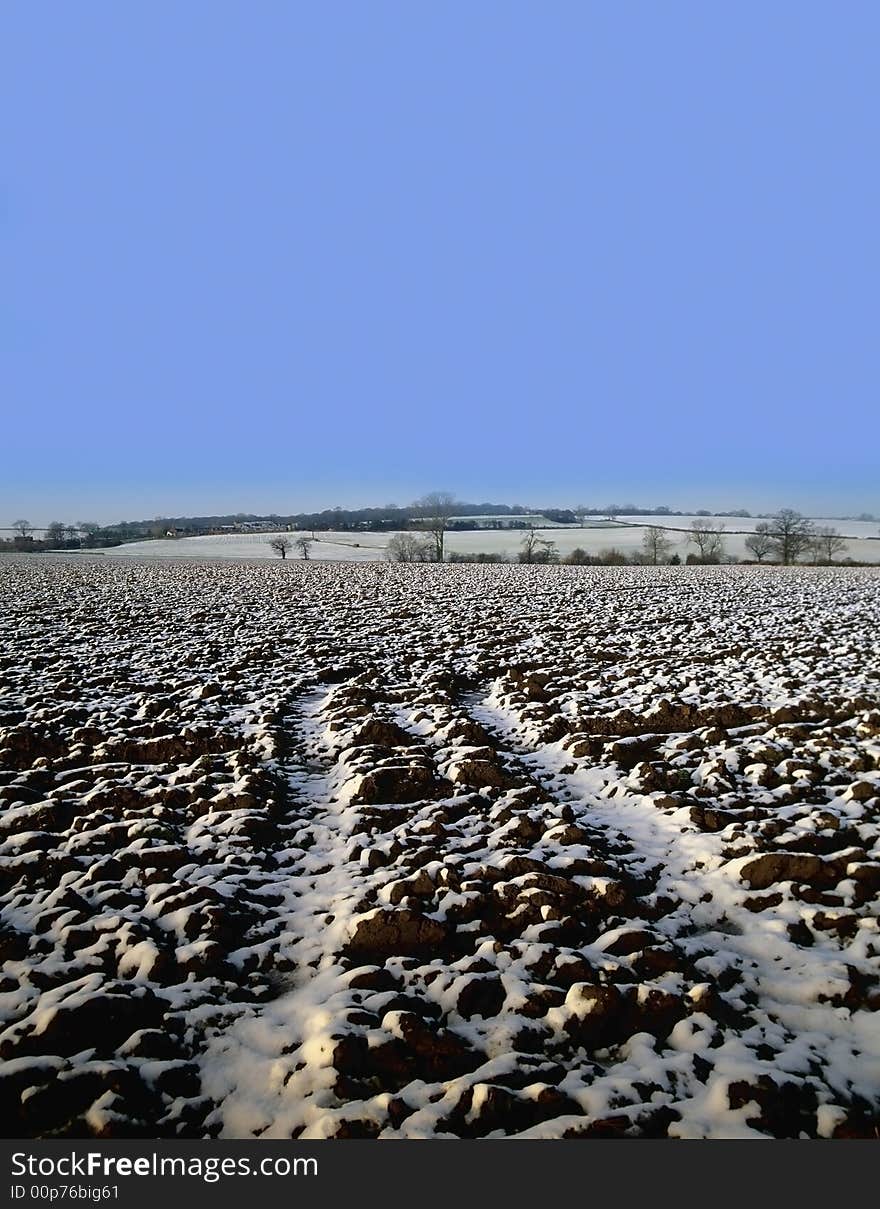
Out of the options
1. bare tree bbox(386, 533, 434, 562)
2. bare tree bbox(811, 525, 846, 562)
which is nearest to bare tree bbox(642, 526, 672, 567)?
bare tree bbox(811, 525, 846, 562)

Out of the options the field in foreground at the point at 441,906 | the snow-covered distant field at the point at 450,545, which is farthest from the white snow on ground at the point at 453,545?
the field in foreground at the point at 441,906

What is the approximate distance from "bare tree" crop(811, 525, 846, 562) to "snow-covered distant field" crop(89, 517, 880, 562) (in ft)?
5.02

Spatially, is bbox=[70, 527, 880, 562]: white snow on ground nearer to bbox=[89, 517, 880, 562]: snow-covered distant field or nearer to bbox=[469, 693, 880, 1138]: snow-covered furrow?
bbox=[89, 517, 880, 562]: snow-covered distant field

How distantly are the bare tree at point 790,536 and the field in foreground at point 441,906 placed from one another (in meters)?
72.0

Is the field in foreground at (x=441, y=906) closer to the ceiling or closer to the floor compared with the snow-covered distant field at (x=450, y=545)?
closer to the floor

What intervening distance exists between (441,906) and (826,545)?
292 feet

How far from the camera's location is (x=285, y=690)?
12.8m

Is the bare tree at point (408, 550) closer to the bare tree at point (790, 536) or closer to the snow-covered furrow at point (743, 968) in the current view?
the bare tree at point (790, 536)

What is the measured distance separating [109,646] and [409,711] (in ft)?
31.6

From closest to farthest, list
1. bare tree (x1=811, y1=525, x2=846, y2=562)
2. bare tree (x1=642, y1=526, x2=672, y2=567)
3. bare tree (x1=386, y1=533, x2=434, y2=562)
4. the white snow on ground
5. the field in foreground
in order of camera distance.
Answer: the field in foreground
bare tree (x1=642, y1=526, x2=672, y2=567)
bare tree (x1=386, y1=533, x2=434, y2=562)
bare tree (x1=811, y1=525, x2=846, y2=562)
the white snow on ground

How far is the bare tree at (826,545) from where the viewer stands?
79.2 m

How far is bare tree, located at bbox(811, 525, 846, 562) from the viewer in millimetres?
79188
